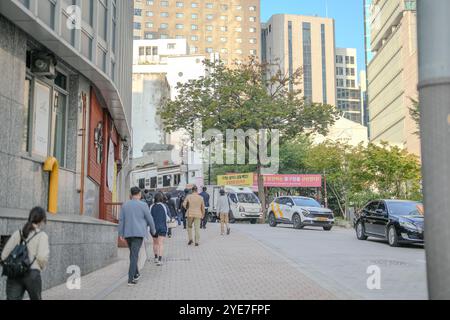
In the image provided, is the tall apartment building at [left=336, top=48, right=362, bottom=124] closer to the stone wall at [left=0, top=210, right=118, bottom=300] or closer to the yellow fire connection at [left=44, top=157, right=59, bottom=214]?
the stone wall at [left=0, top=210, right=118, bottom=300]

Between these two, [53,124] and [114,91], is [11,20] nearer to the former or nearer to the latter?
[53,124]

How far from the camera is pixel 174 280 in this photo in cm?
1004

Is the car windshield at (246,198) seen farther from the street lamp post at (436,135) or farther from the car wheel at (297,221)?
the street lamp post at (436,135)

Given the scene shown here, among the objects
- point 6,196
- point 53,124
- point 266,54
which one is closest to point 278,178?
point 53,124

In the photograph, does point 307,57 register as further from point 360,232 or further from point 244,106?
point 360,232

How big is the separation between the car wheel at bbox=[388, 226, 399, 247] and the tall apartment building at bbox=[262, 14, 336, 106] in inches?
5579

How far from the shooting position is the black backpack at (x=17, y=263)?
559cm

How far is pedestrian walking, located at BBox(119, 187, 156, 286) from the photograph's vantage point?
381 inches

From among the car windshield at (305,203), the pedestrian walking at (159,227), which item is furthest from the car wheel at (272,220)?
the pedestrian walking at (159,227)

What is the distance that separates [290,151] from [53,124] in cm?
4557

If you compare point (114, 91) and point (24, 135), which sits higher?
point (114, 91)

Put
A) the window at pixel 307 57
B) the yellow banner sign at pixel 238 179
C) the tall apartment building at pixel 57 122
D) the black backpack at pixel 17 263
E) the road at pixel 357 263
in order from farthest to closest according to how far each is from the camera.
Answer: the window at pixel 307 57, the yellow banner sign at pixel 238 179, the tall apartment building at pixel 57 122, the road at pixel 357 263, the black backpack at pixel 17 263

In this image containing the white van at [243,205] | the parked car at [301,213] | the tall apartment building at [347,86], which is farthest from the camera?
the tall apartment building at [347,86]

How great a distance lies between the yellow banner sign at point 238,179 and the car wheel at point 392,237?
32.1 metres
